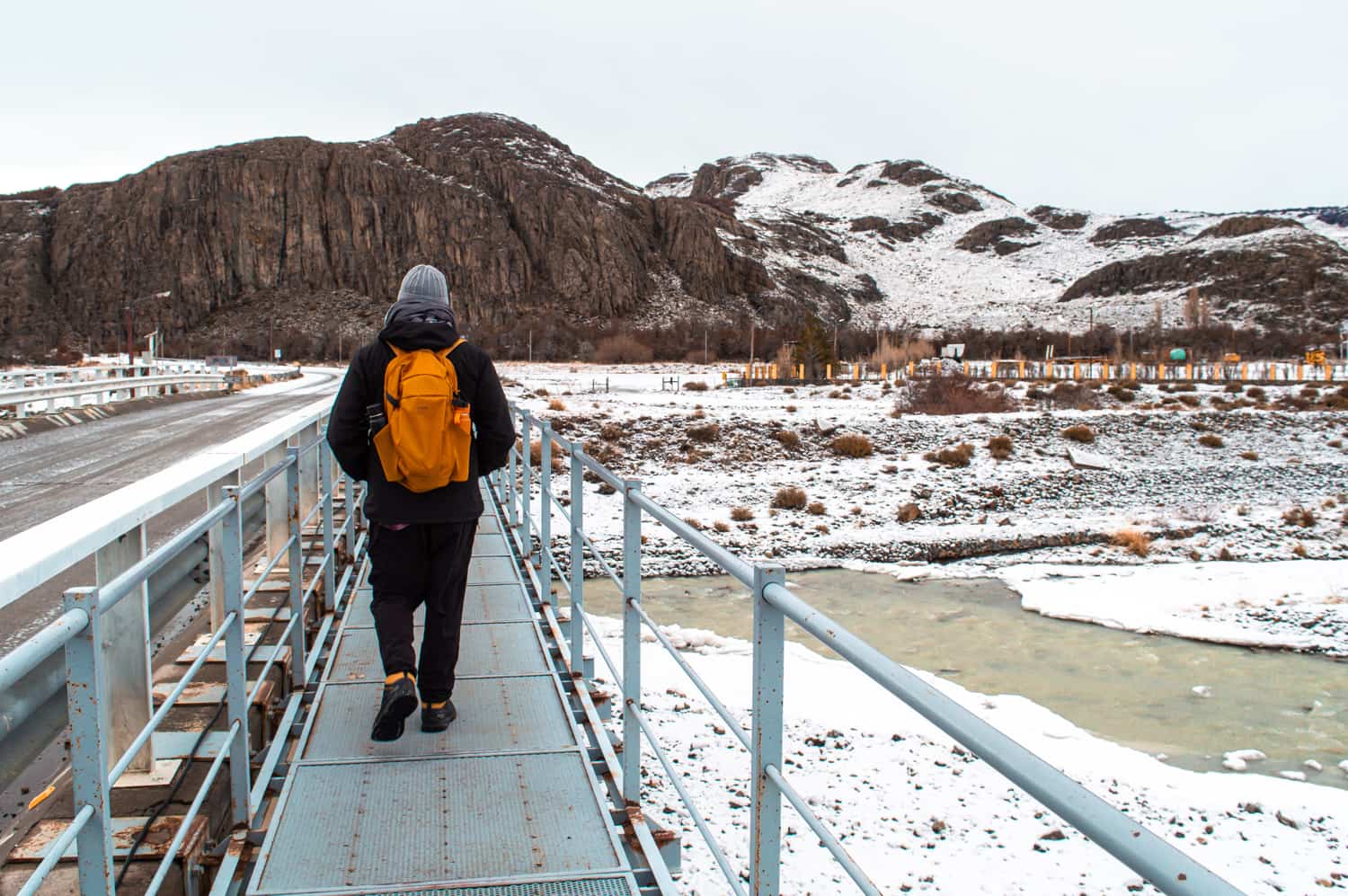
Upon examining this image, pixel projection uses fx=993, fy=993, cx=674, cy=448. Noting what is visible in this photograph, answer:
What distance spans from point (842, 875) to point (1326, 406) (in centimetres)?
3464

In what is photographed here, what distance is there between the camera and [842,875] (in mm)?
5738

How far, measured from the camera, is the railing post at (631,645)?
3.60 m

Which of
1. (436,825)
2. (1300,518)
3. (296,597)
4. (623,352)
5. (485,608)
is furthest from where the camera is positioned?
(623,352)

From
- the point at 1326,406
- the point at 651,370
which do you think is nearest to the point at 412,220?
the point at 651,370

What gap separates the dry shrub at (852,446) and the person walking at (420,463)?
21636 millimetres

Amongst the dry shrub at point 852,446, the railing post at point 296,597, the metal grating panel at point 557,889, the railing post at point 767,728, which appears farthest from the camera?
the dry shrub at point 852,446

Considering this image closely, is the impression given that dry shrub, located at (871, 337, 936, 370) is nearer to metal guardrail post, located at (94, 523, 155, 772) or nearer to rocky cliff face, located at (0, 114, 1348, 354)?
rocky cliff face, located at (0, 114, 1348, 354)

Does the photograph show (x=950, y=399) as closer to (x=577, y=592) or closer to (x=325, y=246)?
(x=577, y=592)

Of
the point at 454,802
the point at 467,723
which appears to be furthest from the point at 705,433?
the point at 454,802

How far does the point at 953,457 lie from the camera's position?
23953 mm

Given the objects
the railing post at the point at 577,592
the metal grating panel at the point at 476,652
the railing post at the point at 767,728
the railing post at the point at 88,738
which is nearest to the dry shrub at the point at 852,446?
the metal grating panel at the point at 476,652

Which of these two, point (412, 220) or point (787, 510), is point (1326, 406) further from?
point (412, 220)

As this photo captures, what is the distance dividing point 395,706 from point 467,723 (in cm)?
44

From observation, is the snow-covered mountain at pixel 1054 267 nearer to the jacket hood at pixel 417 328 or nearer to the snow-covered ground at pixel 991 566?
the snow-covered ground at pixel 991 566
